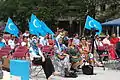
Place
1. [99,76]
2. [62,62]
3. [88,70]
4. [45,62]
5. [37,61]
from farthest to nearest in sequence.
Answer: [88,70] → [99,76] → [62,62] → [37,61] → [45,62]

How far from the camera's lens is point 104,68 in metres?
16.7

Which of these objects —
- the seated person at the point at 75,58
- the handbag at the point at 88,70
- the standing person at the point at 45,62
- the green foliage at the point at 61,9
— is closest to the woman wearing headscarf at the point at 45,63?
the standing person at the point at 45,62

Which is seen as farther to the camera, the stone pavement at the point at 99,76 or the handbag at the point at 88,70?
the handbag at the point at 88,70

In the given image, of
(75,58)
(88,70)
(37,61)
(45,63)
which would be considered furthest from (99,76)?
(37,61)

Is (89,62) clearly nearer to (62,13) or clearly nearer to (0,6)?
(62,13)

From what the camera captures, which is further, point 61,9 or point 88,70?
point 61,9

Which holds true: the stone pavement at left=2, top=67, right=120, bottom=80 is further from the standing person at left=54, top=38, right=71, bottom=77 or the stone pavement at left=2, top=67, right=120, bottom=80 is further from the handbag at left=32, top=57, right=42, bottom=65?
the handbag at left=32, top=57, right=42, bottom=65

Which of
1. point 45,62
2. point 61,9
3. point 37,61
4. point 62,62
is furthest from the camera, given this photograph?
point 61,9

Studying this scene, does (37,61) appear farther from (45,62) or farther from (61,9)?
(61,9)

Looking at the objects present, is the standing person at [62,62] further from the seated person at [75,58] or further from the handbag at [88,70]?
the handbag at [88,70]

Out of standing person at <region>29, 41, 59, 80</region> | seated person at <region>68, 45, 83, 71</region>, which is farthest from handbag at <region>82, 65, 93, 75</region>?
standing person at <region>29, 41, 59, 80</region>

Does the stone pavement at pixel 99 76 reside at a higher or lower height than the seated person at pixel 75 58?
lower

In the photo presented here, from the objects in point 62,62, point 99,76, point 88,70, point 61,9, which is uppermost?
point 61,9

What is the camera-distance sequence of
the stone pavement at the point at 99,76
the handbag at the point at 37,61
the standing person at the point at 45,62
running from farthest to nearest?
the stone pavement at the point at 99,76 < the handbag at the point at 37,61 < the standing person at the point at 45,62
